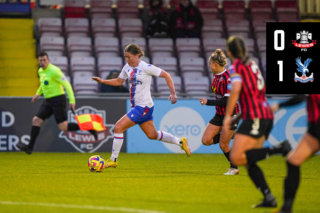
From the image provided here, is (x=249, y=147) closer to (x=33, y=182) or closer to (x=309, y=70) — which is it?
(x=33, y=182)

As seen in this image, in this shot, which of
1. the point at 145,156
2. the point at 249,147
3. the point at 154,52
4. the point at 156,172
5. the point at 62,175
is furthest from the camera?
the point at 154,52

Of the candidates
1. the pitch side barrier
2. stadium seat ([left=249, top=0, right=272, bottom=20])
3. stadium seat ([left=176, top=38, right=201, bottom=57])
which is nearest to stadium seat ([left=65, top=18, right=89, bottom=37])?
stadium seat ([left=176, top=38, right=201, bottom=57])

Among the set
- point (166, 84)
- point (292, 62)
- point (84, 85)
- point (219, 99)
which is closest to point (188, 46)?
point (166, 84)

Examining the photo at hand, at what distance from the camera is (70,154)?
12188mm

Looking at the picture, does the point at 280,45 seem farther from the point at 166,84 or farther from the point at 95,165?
the point at 95,165

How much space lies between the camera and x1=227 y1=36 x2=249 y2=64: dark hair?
5.08m

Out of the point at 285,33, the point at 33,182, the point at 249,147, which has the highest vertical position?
the point at 285,33

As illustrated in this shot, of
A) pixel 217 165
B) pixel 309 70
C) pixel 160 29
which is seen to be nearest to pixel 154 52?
pixel 160 29

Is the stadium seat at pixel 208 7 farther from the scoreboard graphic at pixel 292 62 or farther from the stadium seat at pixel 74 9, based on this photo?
the stadium seat at pixel 74 9

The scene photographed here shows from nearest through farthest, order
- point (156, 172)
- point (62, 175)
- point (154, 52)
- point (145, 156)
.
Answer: point (62, 175) < point (156, 172) < point (145, 156) < point (154, 52)

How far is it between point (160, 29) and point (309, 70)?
4787 millimetres

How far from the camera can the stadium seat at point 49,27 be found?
16.3 metres

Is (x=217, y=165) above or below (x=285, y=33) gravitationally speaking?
below

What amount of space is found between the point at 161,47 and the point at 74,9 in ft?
11.3
